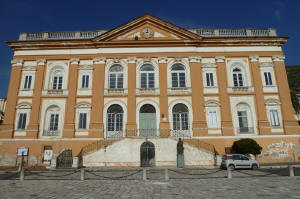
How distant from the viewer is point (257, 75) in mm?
22297

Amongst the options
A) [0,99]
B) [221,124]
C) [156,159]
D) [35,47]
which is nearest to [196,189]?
[156,159]

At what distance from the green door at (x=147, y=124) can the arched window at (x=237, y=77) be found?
30.9 feet

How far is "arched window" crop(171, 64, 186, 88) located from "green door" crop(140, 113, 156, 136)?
13.5ft

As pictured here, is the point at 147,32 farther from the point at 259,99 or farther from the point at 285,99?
the point at 285,99

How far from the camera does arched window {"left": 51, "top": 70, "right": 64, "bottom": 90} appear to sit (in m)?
22.5

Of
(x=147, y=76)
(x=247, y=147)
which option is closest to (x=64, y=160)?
(x=147, y=76)

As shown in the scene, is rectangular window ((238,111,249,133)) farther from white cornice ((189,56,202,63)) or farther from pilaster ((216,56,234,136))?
white cornice ((189,56,202,63))

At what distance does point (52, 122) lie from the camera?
21.4 m

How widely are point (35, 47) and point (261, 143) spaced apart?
25300mm

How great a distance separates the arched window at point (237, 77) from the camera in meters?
22.5

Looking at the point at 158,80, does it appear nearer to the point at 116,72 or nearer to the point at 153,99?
the point at 153,99

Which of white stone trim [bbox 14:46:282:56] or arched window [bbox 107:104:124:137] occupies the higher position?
white stone trim [bbox 14:46:282:56]

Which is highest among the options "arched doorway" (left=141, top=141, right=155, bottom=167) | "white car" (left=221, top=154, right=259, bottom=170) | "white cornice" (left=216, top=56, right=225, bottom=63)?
"white cornice" (left=216, top=56, right=225, bottom=63)

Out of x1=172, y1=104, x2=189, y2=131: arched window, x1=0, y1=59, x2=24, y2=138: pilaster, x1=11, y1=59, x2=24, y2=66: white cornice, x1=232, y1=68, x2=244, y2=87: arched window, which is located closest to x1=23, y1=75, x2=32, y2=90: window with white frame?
x1=0, y1=59, x2=24, y2=138: pilaster
